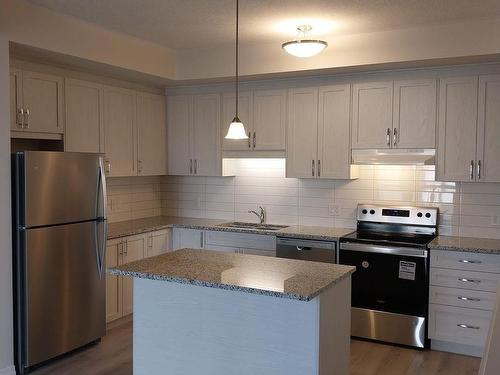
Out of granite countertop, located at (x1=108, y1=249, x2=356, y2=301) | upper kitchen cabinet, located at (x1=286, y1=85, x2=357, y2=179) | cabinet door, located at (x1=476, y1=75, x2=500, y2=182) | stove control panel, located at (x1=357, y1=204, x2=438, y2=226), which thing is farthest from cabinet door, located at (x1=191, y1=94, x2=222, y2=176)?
cabinet door, located at (x1=476, y1=75, x2=500, y2=182)

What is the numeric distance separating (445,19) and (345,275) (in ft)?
7.23

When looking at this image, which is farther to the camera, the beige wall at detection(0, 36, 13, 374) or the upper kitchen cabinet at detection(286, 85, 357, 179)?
the upper kitchen cabinet at detection(286, 85, 357, 179)

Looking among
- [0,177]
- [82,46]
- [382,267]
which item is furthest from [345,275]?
[82,46]

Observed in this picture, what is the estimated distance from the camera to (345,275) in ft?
9.66

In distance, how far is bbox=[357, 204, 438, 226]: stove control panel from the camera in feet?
15.0

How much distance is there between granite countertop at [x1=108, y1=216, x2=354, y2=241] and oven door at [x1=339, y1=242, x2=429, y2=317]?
0.87 feet

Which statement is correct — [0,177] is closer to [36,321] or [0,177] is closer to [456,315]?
[36,321]

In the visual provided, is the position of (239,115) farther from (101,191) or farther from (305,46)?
(305,46)

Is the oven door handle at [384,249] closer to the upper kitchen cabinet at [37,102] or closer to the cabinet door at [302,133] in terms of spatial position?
the cabinet door at [302,133]

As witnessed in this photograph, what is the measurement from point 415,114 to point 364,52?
68 centimetres

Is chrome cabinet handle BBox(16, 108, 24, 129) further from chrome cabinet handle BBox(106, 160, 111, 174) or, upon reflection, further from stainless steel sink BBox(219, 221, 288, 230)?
stainless steel sink BBox(219, 221, 288, 230)

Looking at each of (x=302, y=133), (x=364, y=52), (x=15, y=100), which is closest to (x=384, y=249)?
(x=302, y=133)

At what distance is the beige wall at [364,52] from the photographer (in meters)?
3.92

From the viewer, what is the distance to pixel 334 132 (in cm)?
475
